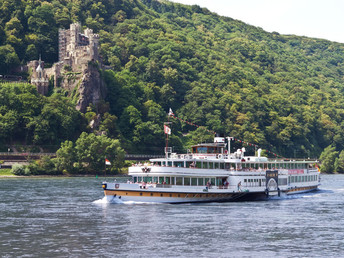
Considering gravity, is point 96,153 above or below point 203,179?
above

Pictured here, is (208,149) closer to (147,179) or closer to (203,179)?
(203,179)

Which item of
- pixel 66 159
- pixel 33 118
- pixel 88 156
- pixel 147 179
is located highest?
pixel 33 118

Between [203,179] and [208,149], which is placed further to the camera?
[208,149]

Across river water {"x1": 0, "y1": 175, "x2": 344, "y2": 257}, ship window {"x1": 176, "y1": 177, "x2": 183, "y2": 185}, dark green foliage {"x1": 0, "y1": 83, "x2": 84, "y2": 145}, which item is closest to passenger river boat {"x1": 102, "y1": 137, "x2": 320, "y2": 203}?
ship window {"x1": 176, "y1": 177, "x2": 183, "y2": 185}

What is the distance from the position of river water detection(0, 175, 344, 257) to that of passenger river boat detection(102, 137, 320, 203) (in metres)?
1.70

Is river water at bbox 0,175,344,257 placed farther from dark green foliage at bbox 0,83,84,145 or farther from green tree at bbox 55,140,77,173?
dark green foliage at bbox 0,83,84,145

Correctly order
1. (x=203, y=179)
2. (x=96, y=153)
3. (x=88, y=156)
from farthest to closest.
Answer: (x=96, y=153) < (x=88, y=156) < (x=203, y=179)

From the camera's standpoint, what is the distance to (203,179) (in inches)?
3364

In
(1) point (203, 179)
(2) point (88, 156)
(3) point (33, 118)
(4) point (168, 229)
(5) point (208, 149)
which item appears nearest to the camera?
(4) point (168, 229)

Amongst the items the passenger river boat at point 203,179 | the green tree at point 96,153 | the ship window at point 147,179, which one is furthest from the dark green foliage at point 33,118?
the ship window at point 147,179

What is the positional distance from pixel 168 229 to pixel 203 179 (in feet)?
78.6

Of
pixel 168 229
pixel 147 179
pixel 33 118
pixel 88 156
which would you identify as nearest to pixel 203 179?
pixel 147 179

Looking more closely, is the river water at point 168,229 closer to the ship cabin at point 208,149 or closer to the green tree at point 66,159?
the ship cabin at point 208,149

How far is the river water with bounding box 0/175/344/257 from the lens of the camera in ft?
171
